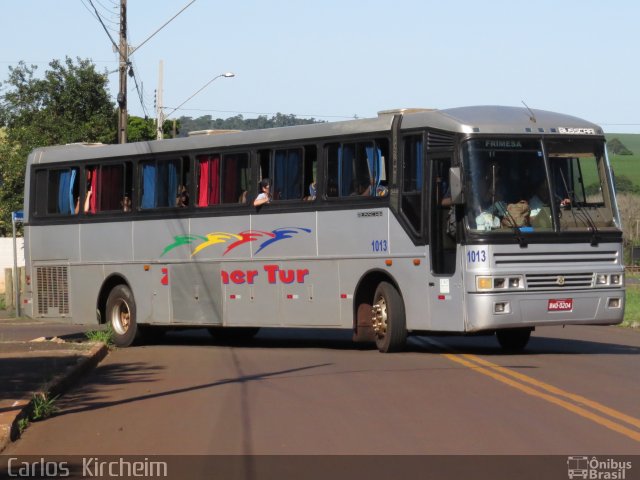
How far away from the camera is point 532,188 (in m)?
16.8

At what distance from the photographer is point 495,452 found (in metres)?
9.14

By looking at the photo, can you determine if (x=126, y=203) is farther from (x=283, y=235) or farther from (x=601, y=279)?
(x=601, y=279)

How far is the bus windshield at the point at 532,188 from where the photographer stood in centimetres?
1650

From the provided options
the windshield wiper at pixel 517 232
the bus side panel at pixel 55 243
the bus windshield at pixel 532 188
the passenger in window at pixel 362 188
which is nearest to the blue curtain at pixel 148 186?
the bus side panel at pixel 55 243

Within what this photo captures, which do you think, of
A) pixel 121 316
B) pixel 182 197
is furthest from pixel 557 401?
pixel 121 316

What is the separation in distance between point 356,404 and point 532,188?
19.0 ft

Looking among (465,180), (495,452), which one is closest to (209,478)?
(495,452)

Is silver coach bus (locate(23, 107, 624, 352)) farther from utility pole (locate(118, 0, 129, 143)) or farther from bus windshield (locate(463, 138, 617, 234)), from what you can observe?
utility pole (locate(118, 0, 129, 143))

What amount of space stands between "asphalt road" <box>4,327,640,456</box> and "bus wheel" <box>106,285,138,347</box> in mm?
3190

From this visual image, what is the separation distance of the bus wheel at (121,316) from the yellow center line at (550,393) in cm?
722

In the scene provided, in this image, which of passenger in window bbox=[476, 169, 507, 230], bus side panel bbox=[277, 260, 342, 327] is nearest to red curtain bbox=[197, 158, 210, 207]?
bus side panel bbox=[277, 260, 342, 327]

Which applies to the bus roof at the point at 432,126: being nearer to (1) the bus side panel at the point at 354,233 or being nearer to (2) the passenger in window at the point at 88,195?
(1) the bus side panel at the point at 354,233

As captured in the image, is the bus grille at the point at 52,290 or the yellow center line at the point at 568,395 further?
the bus grille at the point at 52,290

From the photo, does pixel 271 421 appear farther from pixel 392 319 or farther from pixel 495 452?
pixel 392 319
